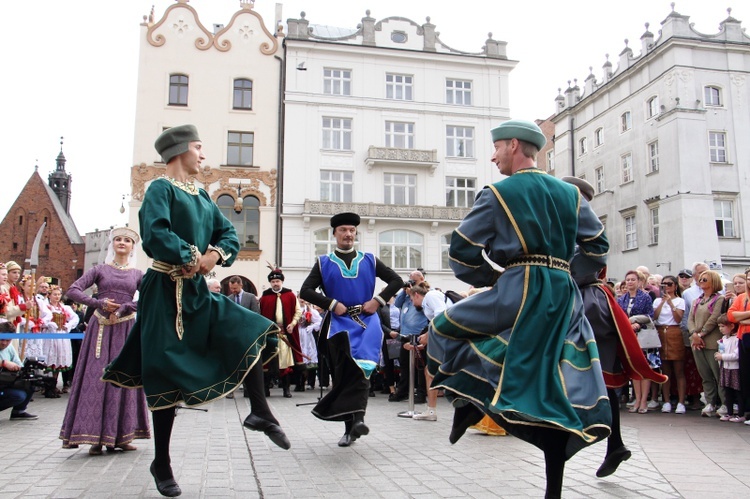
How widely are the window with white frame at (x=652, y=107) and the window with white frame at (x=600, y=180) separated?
18.2 ft

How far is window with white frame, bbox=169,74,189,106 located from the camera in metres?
34.5

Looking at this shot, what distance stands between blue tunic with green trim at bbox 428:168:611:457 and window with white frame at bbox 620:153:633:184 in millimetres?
36151

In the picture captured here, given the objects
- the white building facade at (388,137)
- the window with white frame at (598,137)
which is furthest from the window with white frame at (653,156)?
the white building facade at (388,137)

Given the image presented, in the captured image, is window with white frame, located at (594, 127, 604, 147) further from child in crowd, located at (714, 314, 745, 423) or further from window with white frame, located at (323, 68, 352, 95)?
child in crowd, located at (714, 314, 745, 423)

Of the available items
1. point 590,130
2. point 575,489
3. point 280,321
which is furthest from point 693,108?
point 575,489

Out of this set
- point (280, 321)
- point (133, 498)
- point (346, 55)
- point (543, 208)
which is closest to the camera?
point (543, 208)

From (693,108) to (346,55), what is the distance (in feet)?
57.1

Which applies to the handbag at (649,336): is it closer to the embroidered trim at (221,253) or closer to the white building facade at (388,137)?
the embroidered trim at (221,253)

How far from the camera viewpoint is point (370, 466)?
5.57 metres

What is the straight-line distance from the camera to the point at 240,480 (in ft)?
16.0

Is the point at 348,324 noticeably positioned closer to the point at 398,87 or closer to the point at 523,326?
the point at 523,326

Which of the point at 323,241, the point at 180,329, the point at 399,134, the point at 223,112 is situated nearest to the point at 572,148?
the point at 399,134

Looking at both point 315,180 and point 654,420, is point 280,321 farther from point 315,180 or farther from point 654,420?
point 315,180

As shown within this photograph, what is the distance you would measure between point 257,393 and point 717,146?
34725mm
